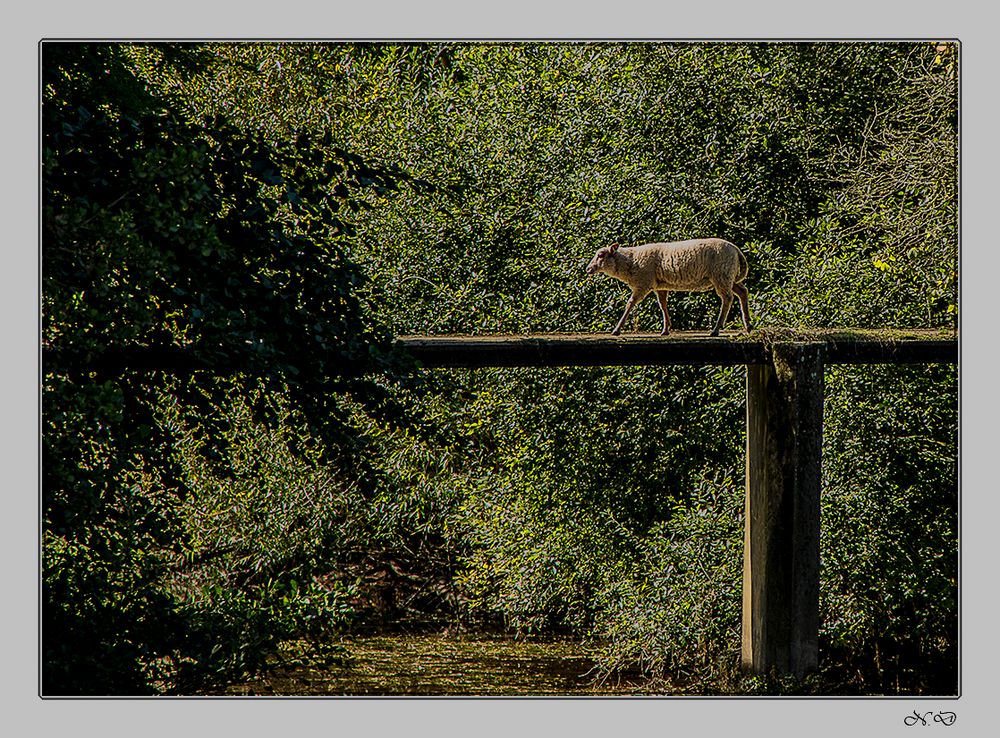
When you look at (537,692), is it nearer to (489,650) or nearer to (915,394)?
(489,650)

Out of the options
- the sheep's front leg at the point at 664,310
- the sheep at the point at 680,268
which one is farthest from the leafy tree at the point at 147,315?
the sheep at the point at 680,268

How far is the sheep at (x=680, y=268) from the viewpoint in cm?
749

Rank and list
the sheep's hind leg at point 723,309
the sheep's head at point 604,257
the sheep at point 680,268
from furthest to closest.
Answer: the sheep's head at point 604,257, the sheep at point 680,268, the sheep's hind leg at point 723,309

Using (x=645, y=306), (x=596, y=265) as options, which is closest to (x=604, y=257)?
(x=596, y=265)

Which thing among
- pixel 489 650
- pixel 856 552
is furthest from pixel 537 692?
pixel 856 552

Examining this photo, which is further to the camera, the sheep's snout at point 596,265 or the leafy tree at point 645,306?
the leafy tree at point 645,306

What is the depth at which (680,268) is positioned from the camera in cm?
756

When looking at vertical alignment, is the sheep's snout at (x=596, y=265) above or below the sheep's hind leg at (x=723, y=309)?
above

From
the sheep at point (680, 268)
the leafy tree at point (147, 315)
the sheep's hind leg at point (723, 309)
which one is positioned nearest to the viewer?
the leafy tree at point (147, 315)

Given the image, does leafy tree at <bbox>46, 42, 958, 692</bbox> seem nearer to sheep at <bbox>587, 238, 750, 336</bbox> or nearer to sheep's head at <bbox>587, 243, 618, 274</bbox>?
sheep's head at <bbox>587, 243, 618, 274</bbox>

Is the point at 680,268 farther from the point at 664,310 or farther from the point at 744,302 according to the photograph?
the point at 744,302

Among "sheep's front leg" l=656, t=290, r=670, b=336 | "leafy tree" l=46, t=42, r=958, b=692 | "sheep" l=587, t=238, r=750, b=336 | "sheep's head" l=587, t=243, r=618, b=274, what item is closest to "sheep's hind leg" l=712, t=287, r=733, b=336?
"sheep" l=587, t=238, r=750, b=336

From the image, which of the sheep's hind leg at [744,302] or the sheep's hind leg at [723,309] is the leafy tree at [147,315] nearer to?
the sheep's hind leg at [723,309]
